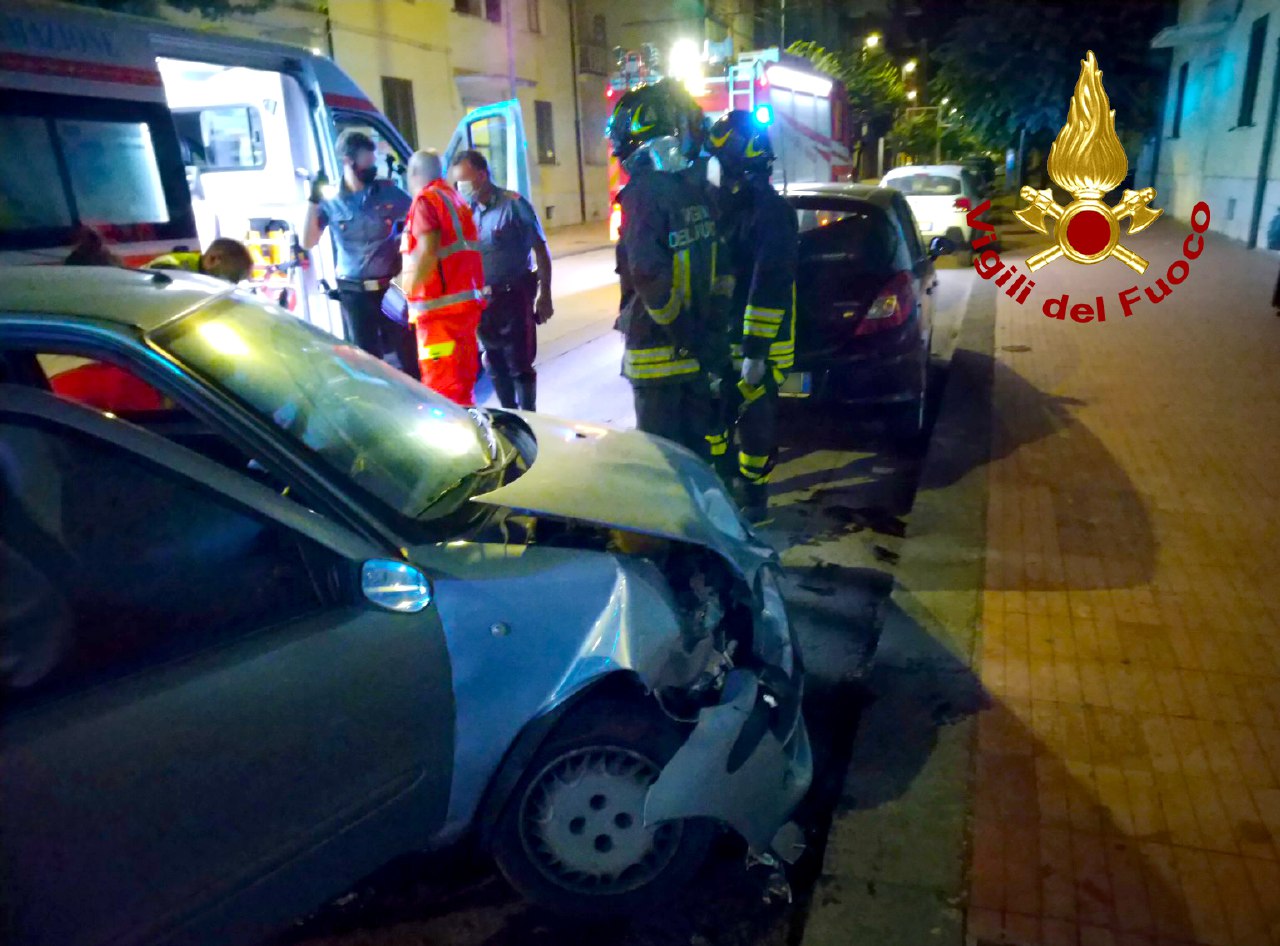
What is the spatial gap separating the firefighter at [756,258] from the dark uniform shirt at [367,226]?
2.91 m

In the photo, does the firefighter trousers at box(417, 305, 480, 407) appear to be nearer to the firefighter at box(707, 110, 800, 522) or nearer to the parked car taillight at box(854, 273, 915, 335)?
the firefighter at box(707, 110, 800, 522)

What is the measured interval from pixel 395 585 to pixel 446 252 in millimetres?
3459

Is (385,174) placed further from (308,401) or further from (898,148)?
(898,148)

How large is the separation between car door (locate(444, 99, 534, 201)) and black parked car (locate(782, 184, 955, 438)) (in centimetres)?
482

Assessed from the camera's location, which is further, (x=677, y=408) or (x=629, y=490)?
(x=677, y=408)

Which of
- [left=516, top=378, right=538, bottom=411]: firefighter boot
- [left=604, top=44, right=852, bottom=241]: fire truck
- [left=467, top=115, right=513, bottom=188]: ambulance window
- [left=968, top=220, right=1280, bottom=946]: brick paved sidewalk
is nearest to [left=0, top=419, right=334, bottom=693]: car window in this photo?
[left=968, top=220, right=1280, bottom=946]: brick paved sidewalk

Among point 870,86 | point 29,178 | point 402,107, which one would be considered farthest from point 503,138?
point 870,86

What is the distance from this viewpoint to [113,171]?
249 inches

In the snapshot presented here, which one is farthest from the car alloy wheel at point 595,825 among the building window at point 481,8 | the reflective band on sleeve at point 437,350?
the building window at point 481,8

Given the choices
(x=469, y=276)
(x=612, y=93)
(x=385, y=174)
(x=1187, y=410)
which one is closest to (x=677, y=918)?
(x=469, y=276)

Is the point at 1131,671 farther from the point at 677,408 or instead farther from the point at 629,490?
the point at 677,408

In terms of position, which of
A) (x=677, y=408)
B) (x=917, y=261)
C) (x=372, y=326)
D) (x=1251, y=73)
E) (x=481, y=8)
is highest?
(x=481, y=8)

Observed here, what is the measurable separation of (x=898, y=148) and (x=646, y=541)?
3905cm

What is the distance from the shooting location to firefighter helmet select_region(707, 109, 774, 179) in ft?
14.8
